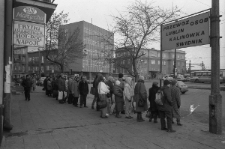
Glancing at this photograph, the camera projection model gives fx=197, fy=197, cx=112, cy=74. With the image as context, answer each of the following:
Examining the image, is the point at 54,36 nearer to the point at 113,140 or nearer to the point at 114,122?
the point at 114,122

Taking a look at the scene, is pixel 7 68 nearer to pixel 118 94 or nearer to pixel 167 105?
pixel 118 94

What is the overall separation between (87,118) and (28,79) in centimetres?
734

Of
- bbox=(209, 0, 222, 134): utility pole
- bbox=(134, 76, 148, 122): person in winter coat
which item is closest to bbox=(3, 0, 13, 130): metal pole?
bbox=(134, 76, 148, 122): person in winter coat

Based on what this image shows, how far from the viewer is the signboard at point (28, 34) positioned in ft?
21.3

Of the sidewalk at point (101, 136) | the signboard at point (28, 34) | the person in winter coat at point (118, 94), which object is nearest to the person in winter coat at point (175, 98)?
the sidewalk at point (101, 136)

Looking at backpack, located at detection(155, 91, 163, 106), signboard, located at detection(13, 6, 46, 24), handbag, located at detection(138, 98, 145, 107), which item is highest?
signboard, located at detection(13, 6, 46, 24)

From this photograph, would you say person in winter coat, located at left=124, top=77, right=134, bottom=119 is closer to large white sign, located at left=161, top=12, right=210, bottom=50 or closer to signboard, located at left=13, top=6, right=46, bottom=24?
large white sign, located at left=161, top=12, right=210, bottom=50

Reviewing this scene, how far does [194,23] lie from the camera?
6.64 m

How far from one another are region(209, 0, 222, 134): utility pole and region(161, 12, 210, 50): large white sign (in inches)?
A: 7.3

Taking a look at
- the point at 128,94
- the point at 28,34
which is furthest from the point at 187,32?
the point at 28,34

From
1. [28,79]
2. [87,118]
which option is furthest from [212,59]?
[28,79]

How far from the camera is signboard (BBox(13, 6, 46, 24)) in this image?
660cm

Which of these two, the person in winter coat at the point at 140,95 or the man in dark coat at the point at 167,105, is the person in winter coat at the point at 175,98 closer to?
the man in dark coat at the point at 167,105

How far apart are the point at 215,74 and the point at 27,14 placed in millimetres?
6503
